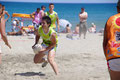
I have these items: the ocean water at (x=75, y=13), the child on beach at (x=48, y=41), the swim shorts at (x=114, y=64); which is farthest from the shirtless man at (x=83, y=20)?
the ocean water at (x=75, y=13)

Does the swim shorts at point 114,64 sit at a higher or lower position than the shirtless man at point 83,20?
higher

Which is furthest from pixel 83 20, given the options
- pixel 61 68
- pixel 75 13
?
pixel 75 13

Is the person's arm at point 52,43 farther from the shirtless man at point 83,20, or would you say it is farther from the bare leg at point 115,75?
the shirtless man at point 83,20

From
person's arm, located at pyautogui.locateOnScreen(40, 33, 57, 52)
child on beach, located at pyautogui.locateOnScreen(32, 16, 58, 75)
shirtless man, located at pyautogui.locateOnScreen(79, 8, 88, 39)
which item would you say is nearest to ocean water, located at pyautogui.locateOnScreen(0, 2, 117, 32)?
shirtless man, located at pyautogui.locateOnScreen(79, 8, 88, 39)

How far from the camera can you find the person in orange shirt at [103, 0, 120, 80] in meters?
2.53

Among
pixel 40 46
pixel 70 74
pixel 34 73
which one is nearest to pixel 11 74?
pixel 34 73

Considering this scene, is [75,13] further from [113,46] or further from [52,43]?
[113,46]

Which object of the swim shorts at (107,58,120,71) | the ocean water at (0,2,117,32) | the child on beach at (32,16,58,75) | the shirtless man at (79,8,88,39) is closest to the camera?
the swim shorts at (107,58,120,71)

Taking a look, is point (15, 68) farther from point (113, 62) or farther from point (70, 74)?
point (113, 62)

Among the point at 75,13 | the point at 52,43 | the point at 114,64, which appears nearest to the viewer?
the point at 114,64

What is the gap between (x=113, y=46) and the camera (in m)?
2.57

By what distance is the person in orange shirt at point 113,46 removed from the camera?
99.6 inches

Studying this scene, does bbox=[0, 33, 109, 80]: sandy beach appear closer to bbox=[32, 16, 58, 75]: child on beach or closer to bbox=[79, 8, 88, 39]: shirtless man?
bbox=[32, 16, 58, 75]: child on beach

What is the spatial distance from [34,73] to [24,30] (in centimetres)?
1072
